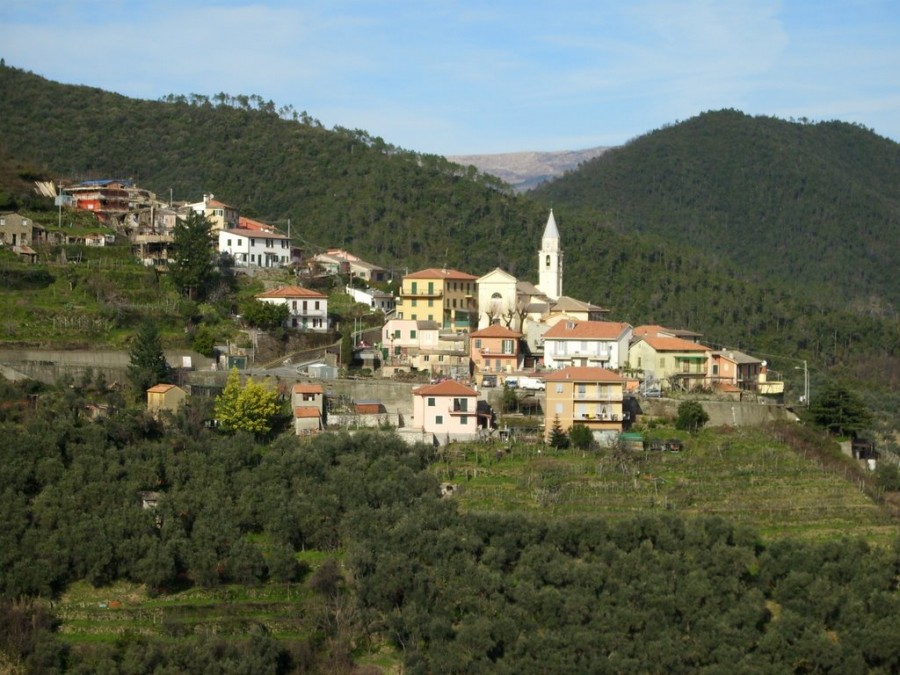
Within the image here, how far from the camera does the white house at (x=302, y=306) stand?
2068 inches

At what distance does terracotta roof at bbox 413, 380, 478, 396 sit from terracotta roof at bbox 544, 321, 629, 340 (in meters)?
6.04

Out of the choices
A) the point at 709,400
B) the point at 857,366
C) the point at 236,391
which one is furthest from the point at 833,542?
the point at 857,366

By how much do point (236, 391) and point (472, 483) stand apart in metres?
8.01

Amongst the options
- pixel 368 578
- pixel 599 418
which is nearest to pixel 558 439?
pixel 599 418

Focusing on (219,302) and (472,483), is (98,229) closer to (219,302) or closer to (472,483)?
(219,302)

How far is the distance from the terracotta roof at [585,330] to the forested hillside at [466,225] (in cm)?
2039

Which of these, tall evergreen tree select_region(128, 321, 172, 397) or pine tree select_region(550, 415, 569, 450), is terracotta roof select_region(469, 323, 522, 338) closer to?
pine tree select_region(550, 415, 569, 450)

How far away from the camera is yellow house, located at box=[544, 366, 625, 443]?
43.7 m

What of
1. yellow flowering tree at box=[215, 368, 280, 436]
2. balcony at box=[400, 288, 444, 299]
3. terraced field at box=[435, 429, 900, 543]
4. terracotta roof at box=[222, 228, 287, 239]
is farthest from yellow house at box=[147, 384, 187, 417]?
terracotta roof at box=[222, 228, 287, 239]

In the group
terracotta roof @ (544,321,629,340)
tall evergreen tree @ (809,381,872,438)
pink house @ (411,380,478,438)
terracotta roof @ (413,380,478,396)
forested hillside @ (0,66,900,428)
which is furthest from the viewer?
forested hillside @ (0,66,900,428)

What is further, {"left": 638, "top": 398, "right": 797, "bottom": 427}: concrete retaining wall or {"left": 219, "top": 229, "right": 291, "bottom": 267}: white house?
{"left": 219, "top": 229, "right": 291, "bottom": 267}: white house

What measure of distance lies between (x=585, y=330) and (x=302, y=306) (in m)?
10.3

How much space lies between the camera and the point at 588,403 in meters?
43.8

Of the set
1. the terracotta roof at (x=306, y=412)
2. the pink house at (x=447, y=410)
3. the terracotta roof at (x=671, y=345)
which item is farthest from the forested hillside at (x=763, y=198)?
the terracotta roof at (x=306, y=412)
